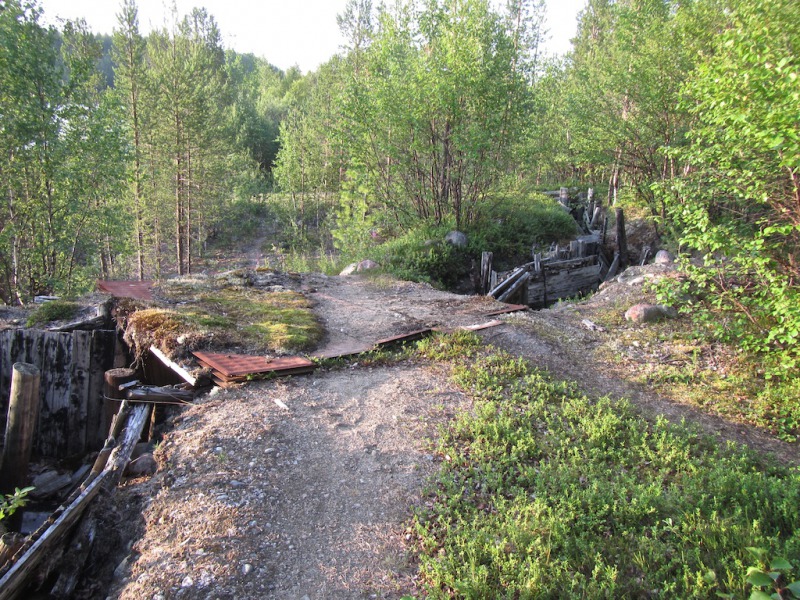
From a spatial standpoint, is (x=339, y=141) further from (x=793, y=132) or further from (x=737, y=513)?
(x=737, y=513)

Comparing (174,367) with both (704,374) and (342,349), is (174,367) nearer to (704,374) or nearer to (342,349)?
(342,349)

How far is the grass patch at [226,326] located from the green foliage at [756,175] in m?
5.99

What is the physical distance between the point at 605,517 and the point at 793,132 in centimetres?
418

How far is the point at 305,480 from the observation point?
4617mm

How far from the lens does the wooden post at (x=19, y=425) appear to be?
5121 millimetres

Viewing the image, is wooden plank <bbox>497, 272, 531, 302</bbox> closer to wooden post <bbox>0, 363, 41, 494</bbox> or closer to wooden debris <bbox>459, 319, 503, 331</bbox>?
wooden debris <bbox>459, 319, 503, 331</bbox>

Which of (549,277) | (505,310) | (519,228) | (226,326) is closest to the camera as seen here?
(226,326)

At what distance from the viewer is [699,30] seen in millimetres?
13758

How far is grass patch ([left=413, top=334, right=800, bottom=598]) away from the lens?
336 centimetres

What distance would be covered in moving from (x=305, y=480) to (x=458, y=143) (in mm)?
11355

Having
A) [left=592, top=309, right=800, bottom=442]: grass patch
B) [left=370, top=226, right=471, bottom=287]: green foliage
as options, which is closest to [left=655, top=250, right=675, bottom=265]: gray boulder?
[left=592, top=309, right=800, bottom=442]: grass patch

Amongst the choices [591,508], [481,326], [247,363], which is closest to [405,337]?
[481,326]

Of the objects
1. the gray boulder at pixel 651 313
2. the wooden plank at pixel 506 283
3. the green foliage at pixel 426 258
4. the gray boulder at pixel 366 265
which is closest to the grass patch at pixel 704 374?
the gray boulder at pixel 651 313

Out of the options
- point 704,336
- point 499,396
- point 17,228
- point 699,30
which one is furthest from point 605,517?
point 699,30
